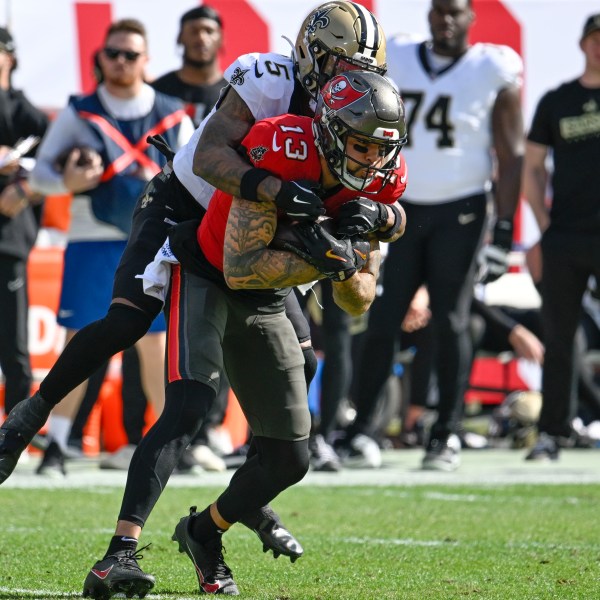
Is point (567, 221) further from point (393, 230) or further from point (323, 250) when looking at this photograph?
point (323, 250)

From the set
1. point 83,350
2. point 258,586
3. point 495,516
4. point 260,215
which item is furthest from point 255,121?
point 495,516

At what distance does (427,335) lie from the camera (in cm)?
Result: 980

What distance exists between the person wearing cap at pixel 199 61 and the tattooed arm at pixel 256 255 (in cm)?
398

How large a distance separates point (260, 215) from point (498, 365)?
7.91 metres

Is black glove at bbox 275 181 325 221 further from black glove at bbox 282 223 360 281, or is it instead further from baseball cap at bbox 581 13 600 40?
baseball cap at bbox 581 13 600 40

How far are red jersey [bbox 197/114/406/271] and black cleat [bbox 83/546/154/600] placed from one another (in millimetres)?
924

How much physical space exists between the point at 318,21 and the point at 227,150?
593mm

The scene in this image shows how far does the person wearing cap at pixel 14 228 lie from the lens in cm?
727

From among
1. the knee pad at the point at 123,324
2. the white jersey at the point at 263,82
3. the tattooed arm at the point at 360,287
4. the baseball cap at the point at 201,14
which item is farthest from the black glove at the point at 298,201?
the baseball cap at the point at 201,14

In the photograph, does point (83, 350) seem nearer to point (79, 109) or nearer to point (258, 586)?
point (258, 586)

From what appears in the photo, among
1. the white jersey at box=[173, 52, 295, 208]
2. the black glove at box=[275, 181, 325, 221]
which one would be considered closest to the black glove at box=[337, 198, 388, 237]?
the black glove at box=[275, 181, 325, 221]

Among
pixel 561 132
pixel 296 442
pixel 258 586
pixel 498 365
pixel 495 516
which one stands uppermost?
pixel 561 132

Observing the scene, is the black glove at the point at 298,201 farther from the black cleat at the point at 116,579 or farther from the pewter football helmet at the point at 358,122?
the black cleat at the point at 116,579

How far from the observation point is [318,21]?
4.42m
